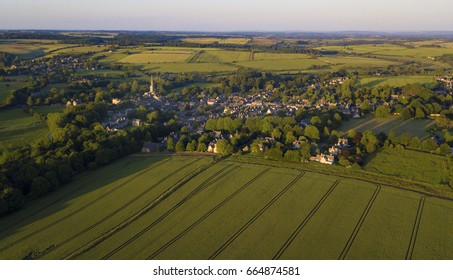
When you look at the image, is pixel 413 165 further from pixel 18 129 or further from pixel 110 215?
pixel 18 129

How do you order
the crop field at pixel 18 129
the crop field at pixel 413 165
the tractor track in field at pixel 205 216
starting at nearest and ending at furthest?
the tractor track in field at pixel 205 216, the crop field at pixel 413 165, the crop field at pixel 18 129

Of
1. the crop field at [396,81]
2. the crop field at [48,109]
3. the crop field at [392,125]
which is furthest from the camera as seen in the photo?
the crop field at [396,81]

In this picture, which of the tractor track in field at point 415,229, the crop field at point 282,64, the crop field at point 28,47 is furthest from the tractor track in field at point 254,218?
the crop field at point 28,47

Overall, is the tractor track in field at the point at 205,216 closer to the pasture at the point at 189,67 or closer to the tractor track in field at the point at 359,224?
the tractor track in field at the point at 359,224

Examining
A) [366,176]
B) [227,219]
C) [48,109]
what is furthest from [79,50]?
[227,219]

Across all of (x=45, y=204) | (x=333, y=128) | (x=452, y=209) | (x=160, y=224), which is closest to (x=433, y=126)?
(x=333, y=128)
